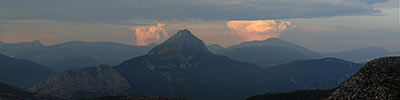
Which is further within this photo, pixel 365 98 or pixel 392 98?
pixel 365 98

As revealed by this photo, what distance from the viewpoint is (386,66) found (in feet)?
571

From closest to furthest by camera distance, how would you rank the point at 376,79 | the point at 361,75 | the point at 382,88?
1. the point at 382,88
2. the point at 376,79
3. the point at 361,75

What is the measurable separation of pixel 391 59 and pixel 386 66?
30.9 feet

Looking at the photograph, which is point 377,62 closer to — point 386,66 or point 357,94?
point 386,66

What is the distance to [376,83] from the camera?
513 ft

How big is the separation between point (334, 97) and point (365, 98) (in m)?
22.2

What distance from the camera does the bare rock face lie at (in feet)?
476

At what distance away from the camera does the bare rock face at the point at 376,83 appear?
145 meters

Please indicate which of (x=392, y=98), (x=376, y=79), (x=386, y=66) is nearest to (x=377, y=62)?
(x=386, y=66)

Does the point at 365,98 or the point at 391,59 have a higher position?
the point at 391,59

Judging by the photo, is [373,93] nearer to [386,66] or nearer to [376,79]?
[376,79]

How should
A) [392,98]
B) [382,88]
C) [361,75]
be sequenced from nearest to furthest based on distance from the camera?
[392,98] → [382,88] → [361,75]

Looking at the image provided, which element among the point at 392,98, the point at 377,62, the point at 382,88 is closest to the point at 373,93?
the point at 382,88

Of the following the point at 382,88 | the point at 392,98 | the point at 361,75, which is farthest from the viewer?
the point at 361,75
